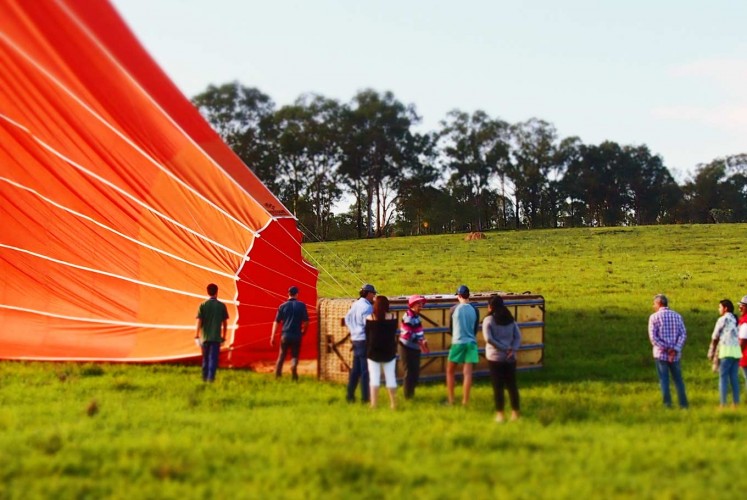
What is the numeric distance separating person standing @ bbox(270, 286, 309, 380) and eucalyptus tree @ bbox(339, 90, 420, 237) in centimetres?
5754

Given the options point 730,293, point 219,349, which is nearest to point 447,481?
point 219,349

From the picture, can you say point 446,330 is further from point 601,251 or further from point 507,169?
point 507,169

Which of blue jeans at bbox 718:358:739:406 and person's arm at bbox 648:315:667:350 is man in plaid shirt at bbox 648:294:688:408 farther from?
blue jeans at bbox 718:358:739:406

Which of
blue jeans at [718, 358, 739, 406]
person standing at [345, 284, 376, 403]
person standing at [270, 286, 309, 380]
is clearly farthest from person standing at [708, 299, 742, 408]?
person standing at [270, 286, 309, 380]

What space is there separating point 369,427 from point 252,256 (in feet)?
20.1

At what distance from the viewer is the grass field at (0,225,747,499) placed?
7.80 meters

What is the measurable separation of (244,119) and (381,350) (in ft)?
200

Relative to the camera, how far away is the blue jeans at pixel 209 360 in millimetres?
14156

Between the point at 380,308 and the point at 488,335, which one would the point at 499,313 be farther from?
the point at 380,308

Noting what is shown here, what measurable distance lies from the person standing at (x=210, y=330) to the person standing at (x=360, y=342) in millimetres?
2249

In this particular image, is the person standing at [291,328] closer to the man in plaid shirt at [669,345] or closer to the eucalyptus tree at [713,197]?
the man in plaid shirt at [669,345]

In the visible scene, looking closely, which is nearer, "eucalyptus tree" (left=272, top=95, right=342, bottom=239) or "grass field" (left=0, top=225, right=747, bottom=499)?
"grass field" (left=0, top=225, right=747, bottom=499)

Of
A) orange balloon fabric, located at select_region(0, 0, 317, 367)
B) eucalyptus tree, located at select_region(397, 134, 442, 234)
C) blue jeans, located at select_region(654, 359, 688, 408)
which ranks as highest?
eucalyptus tree, located at select_region(397, 134, 442, 234)

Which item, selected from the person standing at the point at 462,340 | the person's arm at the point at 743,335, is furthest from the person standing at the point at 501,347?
the person's arm at the point at 743,335
